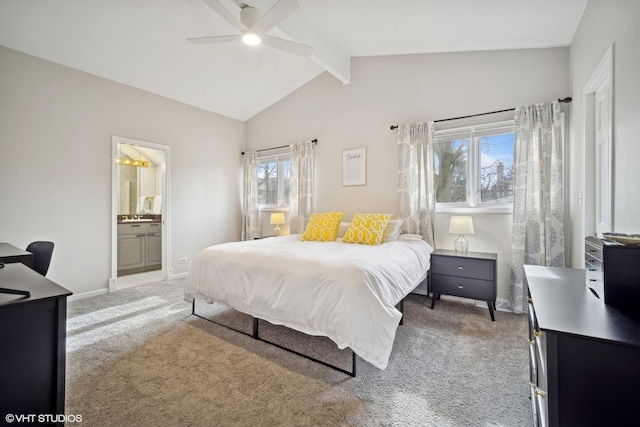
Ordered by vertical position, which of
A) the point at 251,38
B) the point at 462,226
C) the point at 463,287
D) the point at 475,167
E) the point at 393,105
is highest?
the point at 251,38

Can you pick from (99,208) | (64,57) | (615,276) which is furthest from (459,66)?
(99,208)

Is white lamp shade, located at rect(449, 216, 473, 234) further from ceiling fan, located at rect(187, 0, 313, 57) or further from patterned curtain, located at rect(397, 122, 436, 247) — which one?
ceiling fan, located at rect(187, 0, 313, 57)

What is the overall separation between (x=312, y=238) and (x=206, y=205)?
252 cm

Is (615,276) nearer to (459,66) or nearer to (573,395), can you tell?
(573,395)

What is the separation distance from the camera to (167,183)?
454cm

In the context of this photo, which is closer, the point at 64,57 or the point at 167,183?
the point at 64,57

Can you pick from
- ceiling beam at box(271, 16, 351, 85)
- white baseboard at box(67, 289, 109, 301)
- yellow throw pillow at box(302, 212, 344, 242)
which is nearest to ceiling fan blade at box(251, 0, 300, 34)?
ceiling beam at box(271, 16, 351, 85)

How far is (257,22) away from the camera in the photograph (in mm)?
2465

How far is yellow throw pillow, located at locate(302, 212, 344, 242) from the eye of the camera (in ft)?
12.0

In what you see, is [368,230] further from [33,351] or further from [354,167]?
[33,351]

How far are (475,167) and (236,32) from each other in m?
3.42

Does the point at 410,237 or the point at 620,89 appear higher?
the point at 620,89

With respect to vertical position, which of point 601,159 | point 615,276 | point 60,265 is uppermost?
point 601,159

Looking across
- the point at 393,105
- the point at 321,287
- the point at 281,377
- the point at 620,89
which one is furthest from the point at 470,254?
the point at 281,377
